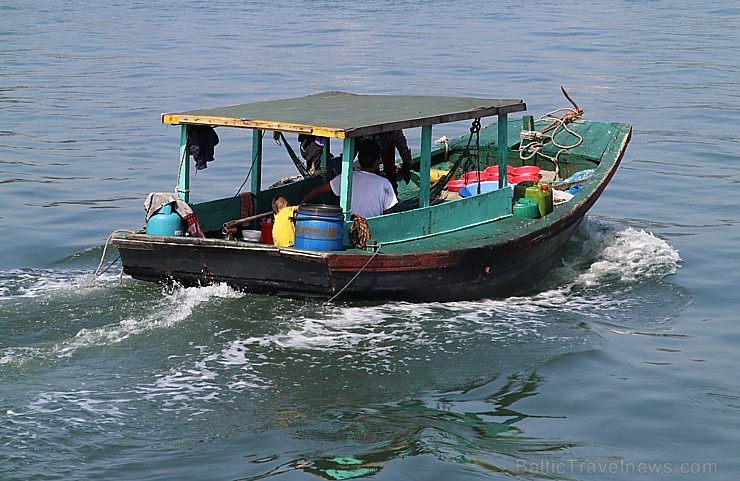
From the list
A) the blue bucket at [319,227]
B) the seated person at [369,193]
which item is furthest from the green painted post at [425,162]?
the blue bucket at [319,227]

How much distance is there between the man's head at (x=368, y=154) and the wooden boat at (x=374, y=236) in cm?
33

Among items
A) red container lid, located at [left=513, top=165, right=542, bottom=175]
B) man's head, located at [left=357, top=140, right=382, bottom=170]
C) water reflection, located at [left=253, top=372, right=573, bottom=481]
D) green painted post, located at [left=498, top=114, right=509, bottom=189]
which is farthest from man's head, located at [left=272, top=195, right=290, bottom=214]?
red container lid, located at [left=513, top=165, right=542, bottom=175]

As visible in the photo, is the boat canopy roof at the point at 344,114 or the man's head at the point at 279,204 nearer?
the boat canopy roof at the point at 344,114

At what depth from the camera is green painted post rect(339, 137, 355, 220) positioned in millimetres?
8328

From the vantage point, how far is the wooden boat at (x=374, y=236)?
8.33m

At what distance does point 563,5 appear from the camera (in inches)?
1486

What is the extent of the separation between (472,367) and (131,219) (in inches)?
240

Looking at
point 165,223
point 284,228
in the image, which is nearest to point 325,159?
point 284,228

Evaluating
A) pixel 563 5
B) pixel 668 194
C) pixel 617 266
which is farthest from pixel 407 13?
pixel 617 266

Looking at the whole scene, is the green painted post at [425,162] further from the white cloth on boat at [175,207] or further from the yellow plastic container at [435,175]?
the yellow plastic container at [435,175]

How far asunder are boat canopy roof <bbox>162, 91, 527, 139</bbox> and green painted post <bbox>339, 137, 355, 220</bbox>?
15 cm

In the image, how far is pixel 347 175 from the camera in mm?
8438

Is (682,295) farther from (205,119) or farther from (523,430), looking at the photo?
(205,119)

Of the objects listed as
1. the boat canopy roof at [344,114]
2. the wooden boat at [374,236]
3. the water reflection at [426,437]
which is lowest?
the water reflection at [426,437]
